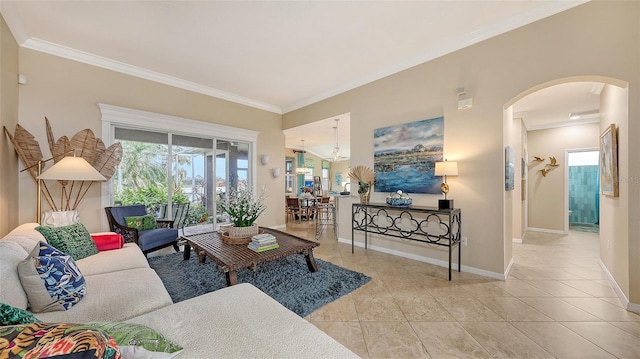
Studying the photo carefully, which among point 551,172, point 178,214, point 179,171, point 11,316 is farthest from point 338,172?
point 11,316

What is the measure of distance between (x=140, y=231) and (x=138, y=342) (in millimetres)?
3073

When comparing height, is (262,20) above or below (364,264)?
above

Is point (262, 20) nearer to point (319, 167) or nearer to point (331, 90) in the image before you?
point (331, 90)

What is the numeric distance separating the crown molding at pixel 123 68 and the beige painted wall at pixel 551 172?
22.9 feet

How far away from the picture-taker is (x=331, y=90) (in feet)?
15.3

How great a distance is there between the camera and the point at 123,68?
370 cm

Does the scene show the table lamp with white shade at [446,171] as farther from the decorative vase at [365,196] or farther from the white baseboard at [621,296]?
the white baseboard at [621,296]

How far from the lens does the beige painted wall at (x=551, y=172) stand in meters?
5.27

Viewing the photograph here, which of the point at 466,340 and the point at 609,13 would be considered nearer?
the point at 466,340

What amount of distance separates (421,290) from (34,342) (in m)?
2.78

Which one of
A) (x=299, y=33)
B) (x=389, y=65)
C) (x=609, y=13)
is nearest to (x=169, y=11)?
(x=299, y=33)

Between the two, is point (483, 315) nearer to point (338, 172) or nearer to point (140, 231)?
point (140, 231)

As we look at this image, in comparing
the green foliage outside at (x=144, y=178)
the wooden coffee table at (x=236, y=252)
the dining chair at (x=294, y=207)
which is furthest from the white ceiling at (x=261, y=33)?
the dining chair at (x=294, y=207)

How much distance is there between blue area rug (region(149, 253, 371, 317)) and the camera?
2.32 meters
